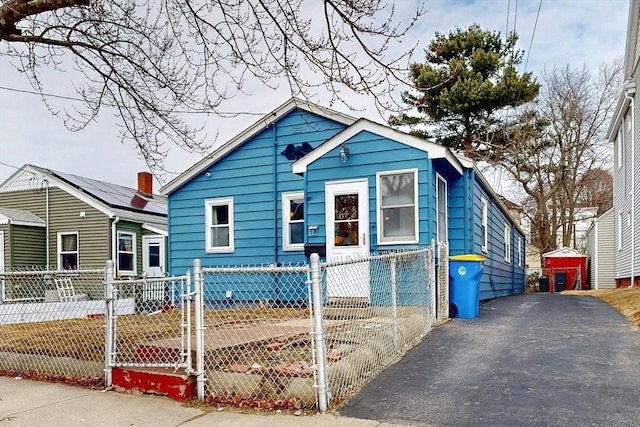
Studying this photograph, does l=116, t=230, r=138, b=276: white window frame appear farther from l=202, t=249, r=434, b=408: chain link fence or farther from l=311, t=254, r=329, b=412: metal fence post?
l=311, t=254, r=329, b=412: metal fence post

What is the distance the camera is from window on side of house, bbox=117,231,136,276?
675 inches

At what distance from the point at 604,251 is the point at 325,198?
1774cm

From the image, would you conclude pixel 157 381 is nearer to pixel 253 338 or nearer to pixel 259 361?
pixel 259 361

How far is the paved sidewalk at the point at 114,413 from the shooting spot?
382 centimetres

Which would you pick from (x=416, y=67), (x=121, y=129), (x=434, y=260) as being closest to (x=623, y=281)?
(x=434, y=260)

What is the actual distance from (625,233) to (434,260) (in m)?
12.3

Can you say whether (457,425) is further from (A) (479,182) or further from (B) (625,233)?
(B) (625,233)

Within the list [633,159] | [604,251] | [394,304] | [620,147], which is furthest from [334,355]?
[604,251]

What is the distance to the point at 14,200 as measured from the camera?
1827 centimetres

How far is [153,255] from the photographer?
1820 centimetres

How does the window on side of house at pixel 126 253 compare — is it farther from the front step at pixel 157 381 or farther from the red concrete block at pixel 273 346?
the red concrete block at pixel 273 346

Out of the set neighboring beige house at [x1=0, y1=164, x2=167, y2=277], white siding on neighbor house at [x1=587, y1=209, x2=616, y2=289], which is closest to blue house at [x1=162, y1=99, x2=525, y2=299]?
neighboring beige house at [x1=0, y1=164, x2=167, y2=277]

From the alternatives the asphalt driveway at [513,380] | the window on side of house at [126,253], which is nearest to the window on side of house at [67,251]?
the window on side of house at [126,253]

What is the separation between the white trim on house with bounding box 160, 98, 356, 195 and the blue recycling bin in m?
4.24
